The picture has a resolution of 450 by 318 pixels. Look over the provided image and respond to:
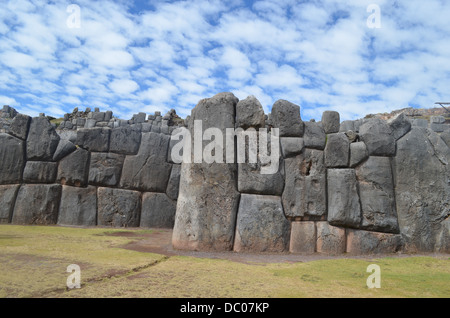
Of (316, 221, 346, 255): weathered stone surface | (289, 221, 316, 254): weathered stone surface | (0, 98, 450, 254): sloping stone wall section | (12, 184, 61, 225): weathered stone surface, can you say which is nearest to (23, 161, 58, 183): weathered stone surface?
(12, 184, 61, 225): weathered stone surface

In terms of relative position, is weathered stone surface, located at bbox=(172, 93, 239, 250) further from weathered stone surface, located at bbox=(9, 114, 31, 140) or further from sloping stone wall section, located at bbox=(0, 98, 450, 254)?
weathered stone surface, located at bbox=(9, 114, 31, 140)

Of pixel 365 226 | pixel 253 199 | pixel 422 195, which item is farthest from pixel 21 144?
pixel 422 195

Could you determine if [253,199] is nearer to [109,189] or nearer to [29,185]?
[109,189]

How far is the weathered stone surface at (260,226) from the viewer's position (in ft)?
20.3

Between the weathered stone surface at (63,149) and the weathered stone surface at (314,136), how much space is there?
21.0ft

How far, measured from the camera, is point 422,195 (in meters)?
6.75

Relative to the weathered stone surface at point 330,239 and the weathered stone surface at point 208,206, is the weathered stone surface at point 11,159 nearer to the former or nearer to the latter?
the weathered stone surface at point 208,206

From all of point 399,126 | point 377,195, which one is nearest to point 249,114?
point 377,195

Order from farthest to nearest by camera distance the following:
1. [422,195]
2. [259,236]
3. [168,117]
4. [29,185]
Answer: [168,117] → [29,185] → [422,195] → [259,236]

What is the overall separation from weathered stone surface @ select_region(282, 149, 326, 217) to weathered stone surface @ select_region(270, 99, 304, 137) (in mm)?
477

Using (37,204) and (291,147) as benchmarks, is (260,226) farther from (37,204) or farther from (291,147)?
(37,204)

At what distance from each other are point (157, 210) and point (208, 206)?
3619 mm

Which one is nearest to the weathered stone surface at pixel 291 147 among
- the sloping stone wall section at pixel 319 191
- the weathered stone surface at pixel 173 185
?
the sloping stone wall section at pixel 319 191
